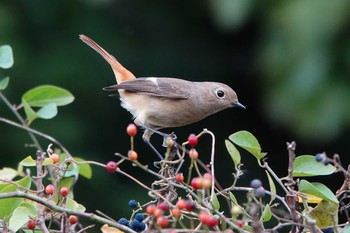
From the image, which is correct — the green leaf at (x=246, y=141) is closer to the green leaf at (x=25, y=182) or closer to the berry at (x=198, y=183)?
the berry at (x=198, y=183)

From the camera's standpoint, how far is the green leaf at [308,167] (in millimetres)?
2256

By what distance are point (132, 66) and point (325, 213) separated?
7.43 metres

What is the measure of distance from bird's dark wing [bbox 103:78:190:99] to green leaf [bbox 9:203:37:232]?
2224mm

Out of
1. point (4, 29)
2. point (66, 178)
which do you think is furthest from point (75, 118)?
point (66, 178)

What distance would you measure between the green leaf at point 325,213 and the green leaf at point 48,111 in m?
1.18

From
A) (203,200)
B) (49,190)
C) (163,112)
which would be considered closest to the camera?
(203,200)

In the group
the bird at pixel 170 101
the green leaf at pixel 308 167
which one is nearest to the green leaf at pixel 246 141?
the green leaf at pixel 308 167

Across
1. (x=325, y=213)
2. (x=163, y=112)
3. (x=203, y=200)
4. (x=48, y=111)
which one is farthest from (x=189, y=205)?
(x=163, y=112)

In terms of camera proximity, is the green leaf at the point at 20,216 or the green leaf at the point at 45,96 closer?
the green leaf at the point at 20,216

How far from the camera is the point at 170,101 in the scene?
14.7 feet

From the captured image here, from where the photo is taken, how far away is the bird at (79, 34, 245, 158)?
4383 millimetres

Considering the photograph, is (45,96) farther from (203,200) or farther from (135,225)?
(203,200)

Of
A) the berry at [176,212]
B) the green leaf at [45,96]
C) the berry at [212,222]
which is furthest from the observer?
the green leaf at [45,96]

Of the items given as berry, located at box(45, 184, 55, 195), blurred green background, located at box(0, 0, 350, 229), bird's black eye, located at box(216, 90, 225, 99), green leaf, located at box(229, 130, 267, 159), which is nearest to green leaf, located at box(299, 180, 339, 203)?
green leaf, located at box(229, 130, 267, 159)
